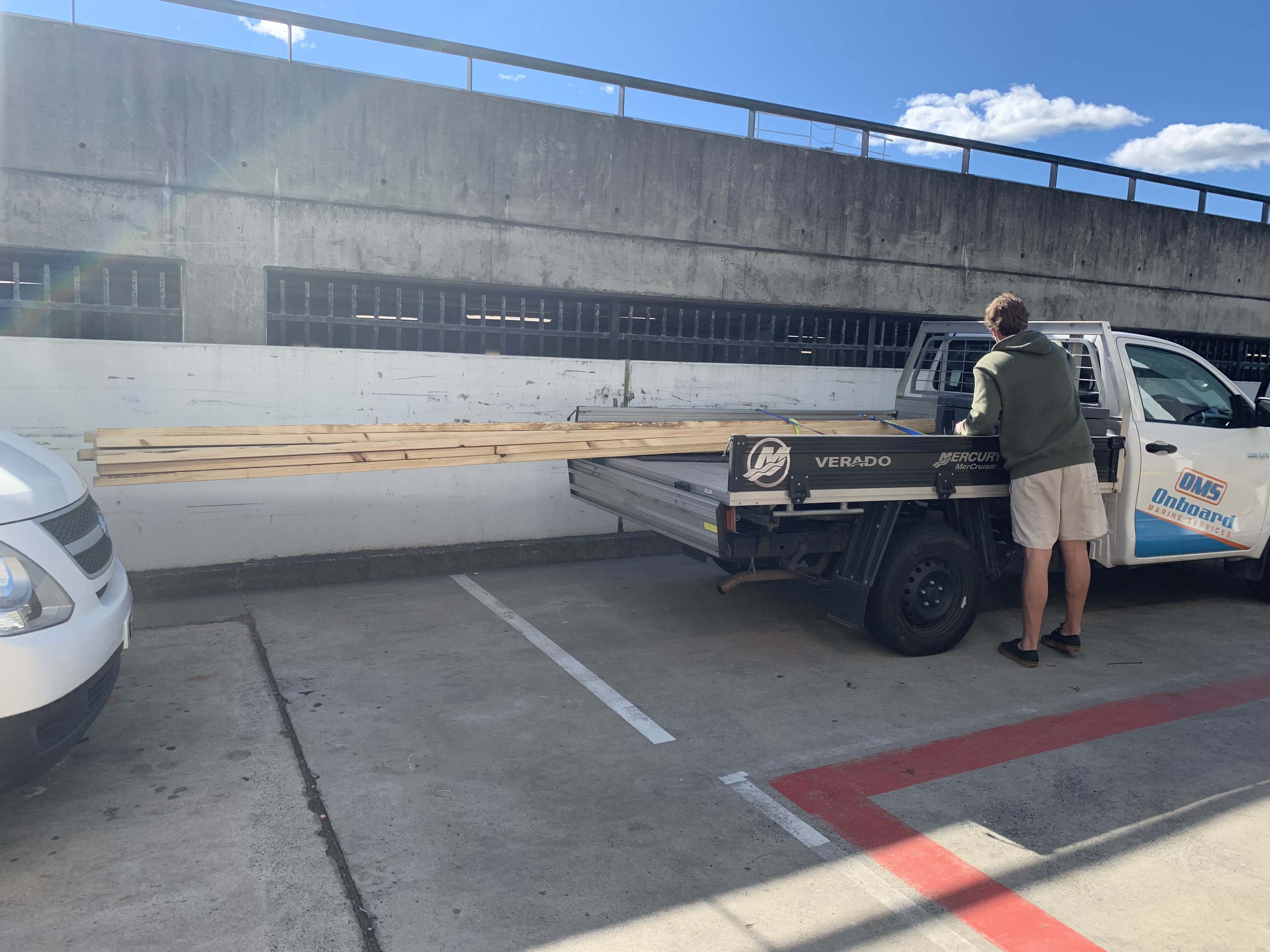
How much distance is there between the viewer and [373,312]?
725 centimetres

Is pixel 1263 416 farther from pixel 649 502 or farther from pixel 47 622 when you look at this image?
pixel 47 622

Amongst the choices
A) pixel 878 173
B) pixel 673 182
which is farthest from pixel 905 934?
pixel 878 173

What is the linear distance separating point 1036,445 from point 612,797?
3114 mm

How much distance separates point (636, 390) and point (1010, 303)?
3328mm

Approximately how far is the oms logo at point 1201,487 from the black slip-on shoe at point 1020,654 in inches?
61.7

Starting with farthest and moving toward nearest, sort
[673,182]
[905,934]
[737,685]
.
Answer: [673,182] → [737,685] → [905,934]

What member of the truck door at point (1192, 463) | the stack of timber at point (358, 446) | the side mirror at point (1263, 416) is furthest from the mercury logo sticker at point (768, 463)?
the side mirror at point (1263, 416)

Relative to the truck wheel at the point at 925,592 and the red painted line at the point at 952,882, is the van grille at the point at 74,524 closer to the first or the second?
the red painted line at the point at 952,882

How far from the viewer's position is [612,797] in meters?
3.49

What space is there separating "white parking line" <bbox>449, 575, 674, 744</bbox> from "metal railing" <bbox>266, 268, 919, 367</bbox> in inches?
92.7

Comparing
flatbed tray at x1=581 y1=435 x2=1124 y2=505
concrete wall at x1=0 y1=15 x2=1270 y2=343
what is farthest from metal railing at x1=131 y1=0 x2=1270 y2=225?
flatbed tray at x1=581 y1=435 x2=1124 y2=505

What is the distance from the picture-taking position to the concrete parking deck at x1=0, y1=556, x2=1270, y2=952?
2748 mm

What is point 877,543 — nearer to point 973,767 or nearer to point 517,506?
point 973,767

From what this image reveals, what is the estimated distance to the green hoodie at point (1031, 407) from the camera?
498 centimetres
